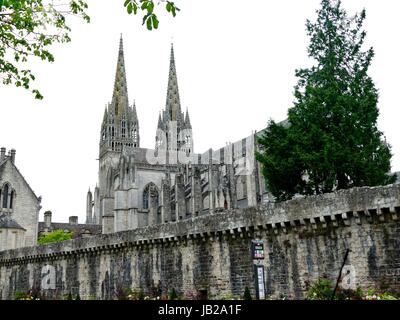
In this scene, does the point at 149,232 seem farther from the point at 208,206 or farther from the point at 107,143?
the point at 107,143

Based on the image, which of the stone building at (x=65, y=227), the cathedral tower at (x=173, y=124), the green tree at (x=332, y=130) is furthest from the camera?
the cathedral tower at (x=173, y=124)

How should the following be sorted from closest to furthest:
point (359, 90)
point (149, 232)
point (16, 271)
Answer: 1. point (149, 232)
2. point (359, 90)
3. point (16, 271)

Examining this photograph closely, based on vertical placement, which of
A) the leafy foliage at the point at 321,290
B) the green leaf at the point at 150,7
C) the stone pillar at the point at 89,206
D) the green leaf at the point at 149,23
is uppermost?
the stone pillar at the point at 89,206

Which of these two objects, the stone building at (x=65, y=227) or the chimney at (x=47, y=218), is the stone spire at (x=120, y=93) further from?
the chimney at (x=47, y=218)

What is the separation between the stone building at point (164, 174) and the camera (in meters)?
50.2

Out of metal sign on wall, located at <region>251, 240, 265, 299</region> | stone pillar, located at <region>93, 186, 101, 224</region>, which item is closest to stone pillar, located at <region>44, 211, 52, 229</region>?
stone pillar, located at <region>93, 186, 101, 224</region>

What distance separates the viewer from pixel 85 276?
23.8m

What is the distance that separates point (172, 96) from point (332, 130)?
74.4 meters

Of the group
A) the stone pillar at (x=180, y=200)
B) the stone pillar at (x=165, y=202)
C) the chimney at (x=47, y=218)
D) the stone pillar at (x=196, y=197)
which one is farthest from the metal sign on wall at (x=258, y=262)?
the chimney at (x=47, y=218)

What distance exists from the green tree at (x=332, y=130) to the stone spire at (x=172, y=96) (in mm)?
68941

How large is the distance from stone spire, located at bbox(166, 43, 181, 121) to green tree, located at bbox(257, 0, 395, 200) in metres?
68.9

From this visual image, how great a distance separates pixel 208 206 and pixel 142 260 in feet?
104

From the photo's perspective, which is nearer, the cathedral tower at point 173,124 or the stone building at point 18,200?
the stone building at point 18,200
